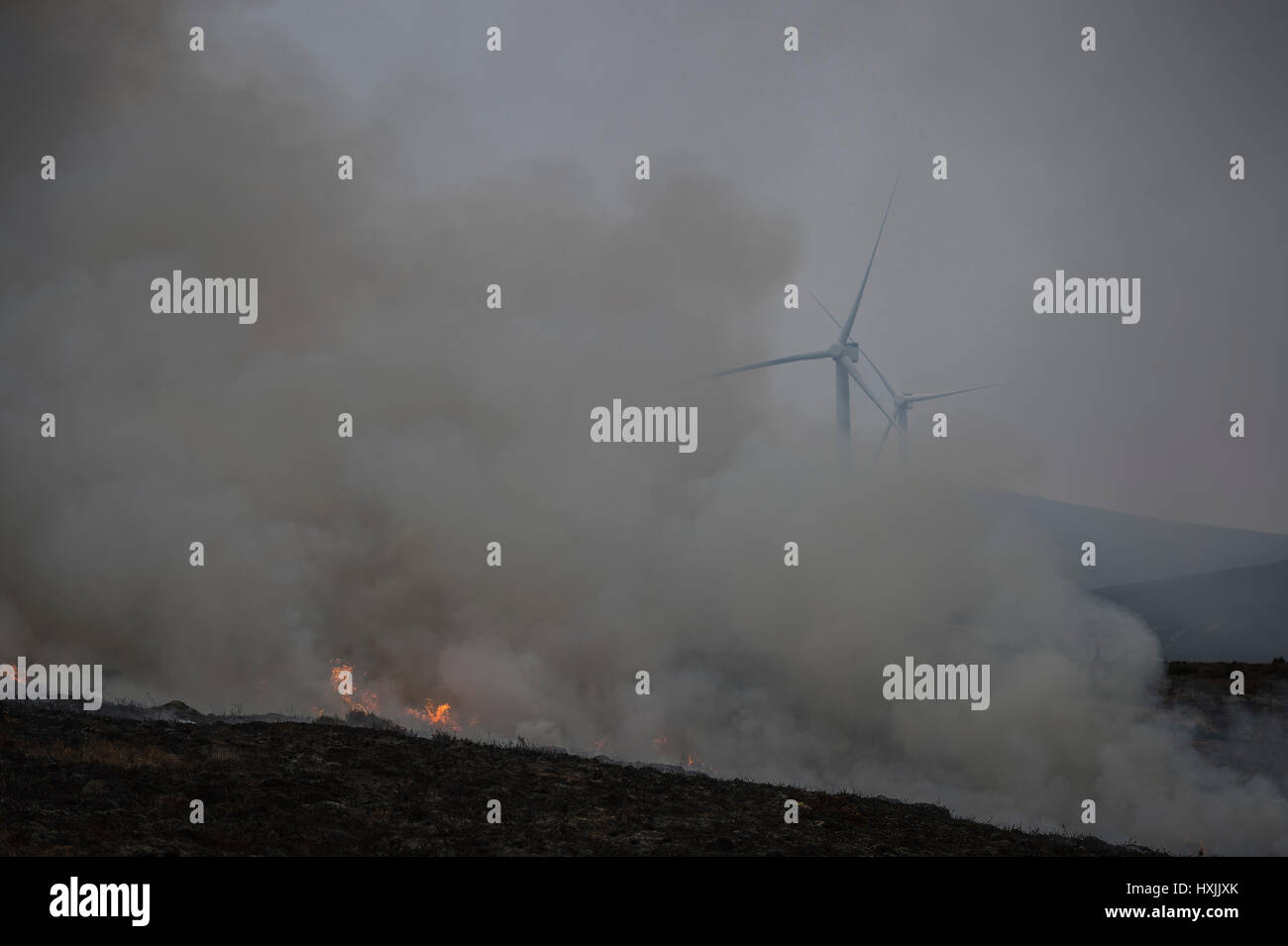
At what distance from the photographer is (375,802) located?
31656 millimetres

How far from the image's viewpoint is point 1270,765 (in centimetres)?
7806

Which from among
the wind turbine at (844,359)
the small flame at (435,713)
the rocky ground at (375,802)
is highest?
the wind turbine at (844,359)

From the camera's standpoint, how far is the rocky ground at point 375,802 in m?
26.8

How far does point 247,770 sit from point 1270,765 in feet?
265

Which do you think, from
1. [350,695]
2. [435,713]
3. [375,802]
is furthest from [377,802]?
[435,713]

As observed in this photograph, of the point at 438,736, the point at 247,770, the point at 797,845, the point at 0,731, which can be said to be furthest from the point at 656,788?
the point at 0,731

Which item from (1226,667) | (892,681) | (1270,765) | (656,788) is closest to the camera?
(656,788)

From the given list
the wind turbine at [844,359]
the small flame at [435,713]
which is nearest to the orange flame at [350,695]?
the small flame at [435,713]

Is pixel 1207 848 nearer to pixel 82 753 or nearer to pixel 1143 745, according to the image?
pixel 1143 745

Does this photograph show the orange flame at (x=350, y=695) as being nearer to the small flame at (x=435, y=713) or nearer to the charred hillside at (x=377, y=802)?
the small flame at (x=435, y=713)

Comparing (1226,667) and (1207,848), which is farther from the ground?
(1226,667)

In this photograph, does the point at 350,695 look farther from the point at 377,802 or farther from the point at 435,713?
the point at 377,802

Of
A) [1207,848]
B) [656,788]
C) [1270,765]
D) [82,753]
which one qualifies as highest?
[82,753]

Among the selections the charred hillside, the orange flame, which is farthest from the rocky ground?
the orange flame
